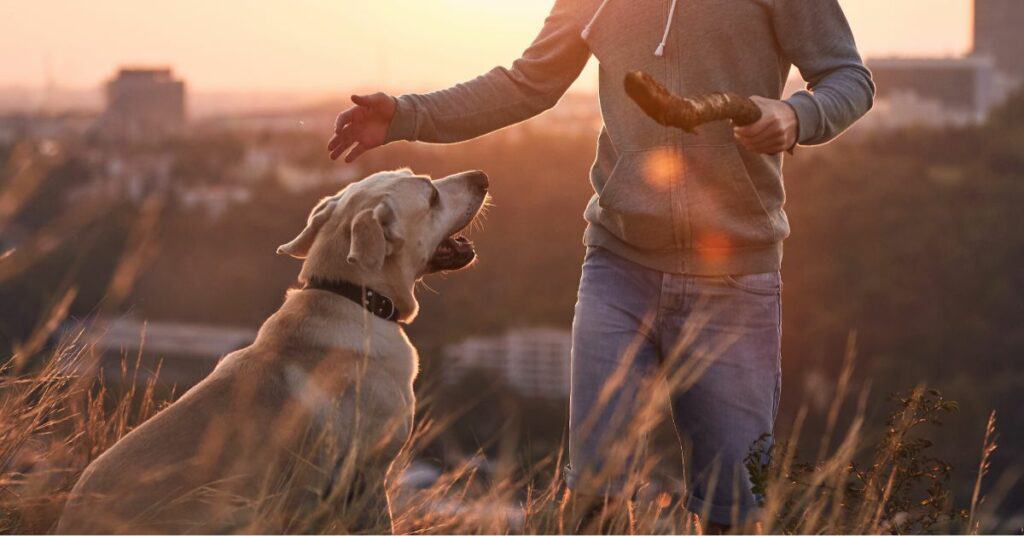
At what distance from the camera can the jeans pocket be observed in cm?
453

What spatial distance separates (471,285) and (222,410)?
287 feet

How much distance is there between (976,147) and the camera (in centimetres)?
10288

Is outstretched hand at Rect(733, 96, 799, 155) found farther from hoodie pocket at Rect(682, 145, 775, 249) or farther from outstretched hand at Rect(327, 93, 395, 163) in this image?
outstretched hand at Rect(327, 93, 395, 163)

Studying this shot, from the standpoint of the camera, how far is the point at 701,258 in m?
4.54

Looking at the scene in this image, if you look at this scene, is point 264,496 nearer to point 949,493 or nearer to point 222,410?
point 222,410

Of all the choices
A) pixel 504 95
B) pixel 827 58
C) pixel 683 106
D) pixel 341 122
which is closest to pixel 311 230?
pixel 341 122

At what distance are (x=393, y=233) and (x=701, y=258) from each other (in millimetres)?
1186

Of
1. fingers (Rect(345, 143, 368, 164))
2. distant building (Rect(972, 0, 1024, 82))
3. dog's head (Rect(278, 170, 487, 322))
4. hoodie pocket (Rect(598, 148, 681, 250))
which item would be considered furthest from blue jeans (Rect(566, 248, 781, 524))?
distant building (Rect(972, 0, 1024, 82))

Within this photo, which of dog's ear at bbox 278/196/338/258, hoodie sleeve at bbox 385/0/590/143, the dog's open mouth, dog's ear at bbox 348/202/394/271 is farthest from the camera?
the dog's open mouth

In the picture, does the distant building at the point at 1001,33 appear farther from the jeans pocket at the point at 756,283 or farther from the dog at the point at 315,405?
the jeans pocket at the point at 756,283

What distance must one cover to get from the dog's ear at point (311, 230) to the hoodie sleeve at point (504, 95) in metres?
0.39

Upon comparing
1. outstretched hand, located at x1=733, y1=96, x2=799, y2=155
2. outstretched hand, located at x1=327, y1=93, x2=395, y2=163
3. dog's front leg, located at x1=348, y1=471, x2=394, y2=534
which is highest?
outstretched hand, located at x1=733, y1=96, x2=799, y2=155

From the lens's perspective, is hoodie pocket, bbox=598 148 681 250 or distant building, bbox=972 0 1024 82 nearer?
hoodie pocket, bbox=598 148 681 250

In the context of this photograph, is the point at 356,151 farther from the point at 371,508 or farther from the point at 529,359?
the point at 529,359
